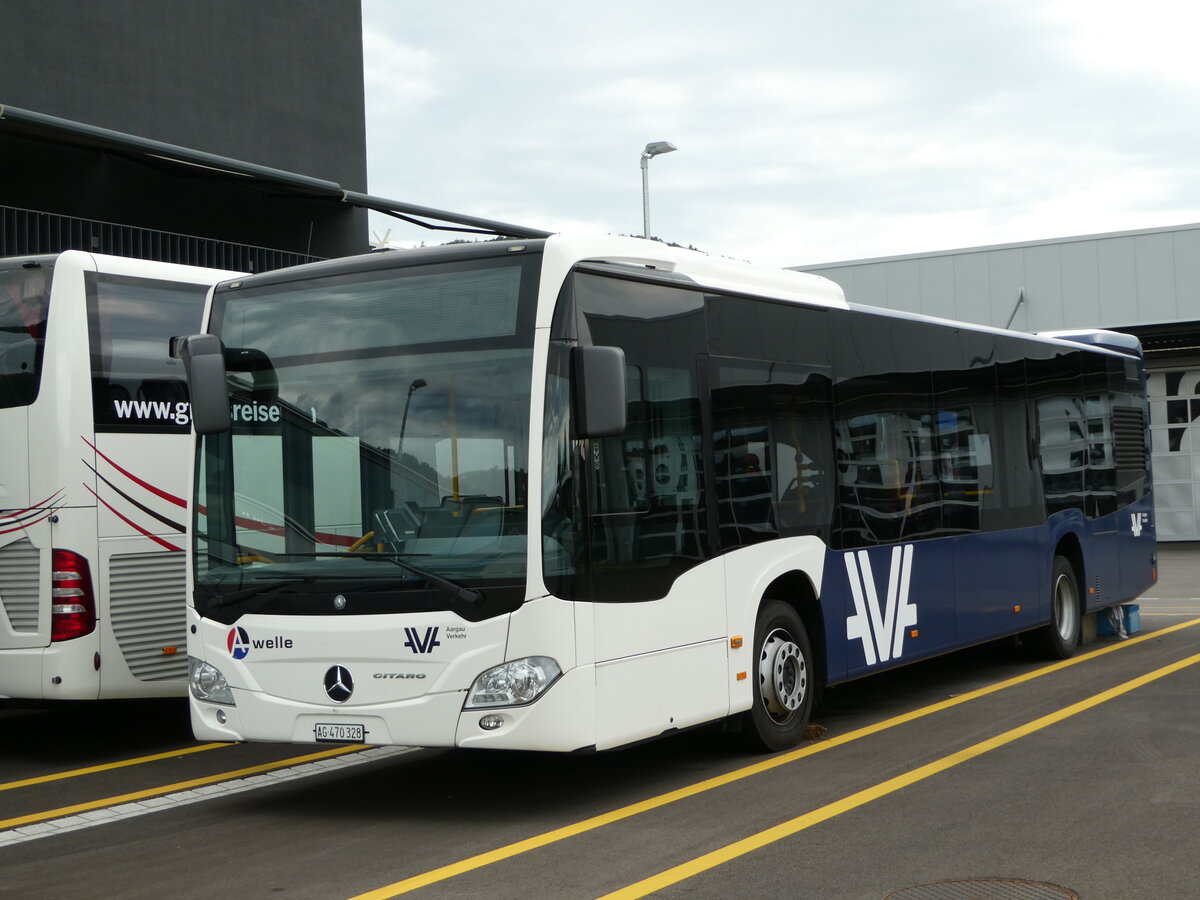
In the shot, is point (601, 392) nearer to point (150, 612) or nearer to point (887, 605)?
point (887, 605)

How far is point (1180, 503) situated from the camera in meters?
34.1

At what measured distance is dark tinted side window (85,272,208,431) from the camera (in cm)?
963

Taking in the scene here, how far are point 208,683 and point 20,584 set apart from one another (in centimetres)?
232

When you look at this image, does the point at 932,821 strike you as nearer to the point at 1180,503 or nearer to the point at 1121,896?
the point at 1121,896

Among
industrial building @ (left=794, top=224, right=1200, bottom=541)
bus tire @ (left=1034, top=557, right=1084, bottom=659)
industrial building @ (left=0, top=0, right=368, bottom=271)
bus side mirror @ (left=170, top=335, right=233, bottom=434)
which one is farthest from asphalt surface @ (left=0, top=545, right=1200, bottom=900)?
industrial building @ (left=794, top=224, right=1200, bottom=541)

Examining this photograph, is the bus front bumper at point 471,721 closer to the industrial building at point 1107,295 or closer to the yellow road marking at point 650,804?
the yellow road marking at point 650,804

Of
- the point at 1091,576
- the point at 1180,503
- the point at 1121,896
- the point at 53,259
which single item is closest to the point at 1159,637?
the point at 1091,576

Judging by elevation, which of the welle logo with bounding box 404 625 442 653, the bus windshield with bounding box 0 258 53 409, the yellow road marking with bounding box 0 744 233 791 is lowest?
the yellow road marking with bounding box 0 744 233 791

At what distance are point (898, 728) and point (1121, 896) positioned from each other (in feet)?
14.6

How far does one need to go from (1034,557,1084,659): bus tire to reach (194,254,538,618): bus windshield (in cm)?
788

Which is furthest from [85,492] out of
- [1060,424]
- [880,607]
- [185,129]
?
[185,129]

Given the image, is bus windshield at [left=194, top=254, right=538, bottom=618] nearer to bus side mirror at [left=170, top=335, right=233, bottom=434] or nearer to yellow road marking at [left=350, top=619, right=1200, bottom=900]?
bus side mirror at [left=170, top=335, right=233, bottom=434]

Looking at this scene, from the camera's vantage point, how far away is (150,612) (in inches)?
388

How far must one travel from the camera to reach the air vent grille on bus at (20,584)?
9461mm
